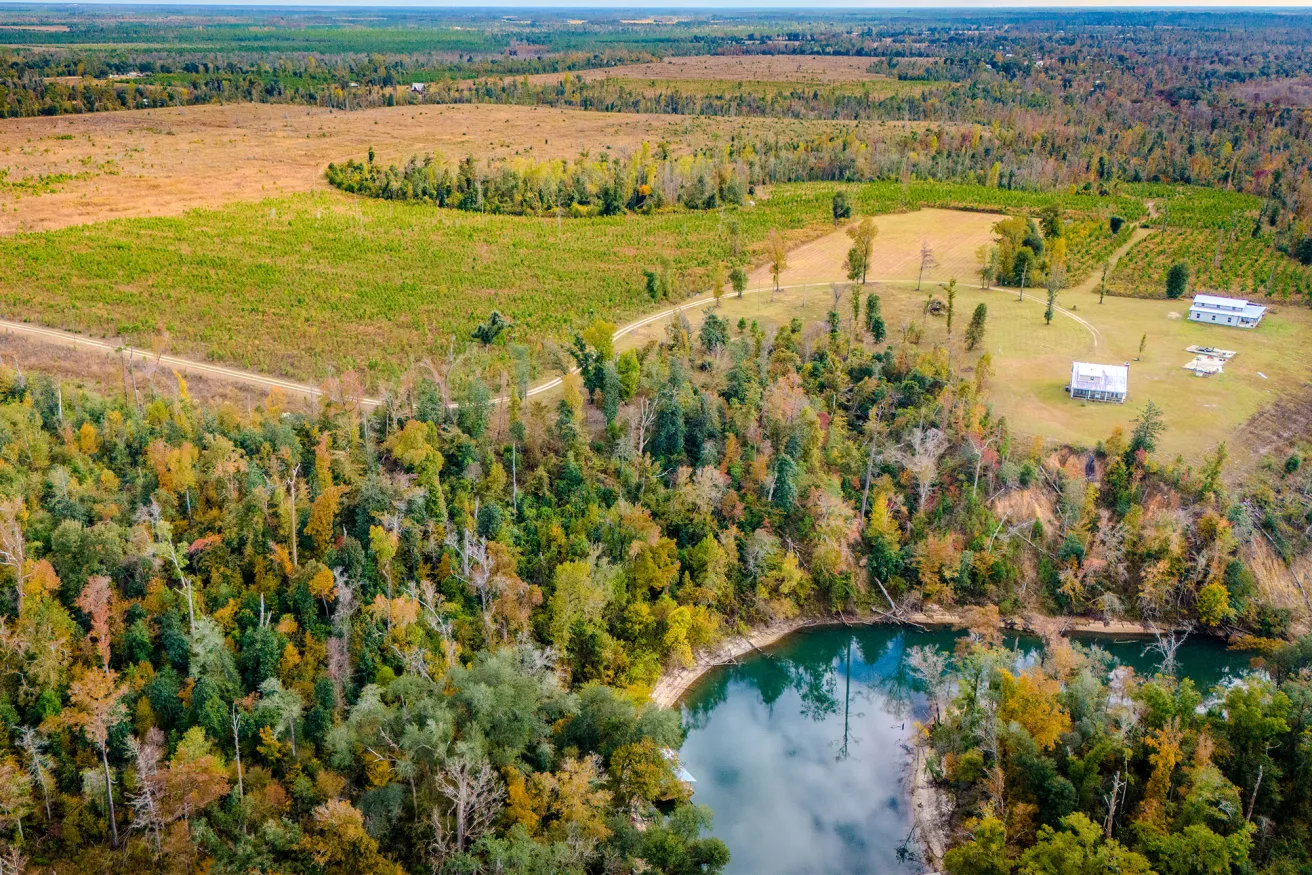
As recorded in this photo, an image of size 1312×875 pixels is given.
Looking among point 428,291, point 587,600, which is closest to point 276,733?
point 587,600

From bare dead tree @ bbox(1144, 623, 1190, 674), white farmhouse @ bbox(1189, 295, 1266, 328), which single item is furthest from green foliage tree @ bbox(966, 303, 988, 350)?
bare dead tree @ bbox(1144, 623, 1190, 674)

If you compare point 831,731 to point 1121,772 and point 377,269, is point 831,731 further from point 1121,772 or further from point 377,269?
point 377,269

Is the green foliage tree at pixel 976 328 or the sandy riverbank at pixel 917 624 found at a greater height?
the green foliage tree at pixel 976 328

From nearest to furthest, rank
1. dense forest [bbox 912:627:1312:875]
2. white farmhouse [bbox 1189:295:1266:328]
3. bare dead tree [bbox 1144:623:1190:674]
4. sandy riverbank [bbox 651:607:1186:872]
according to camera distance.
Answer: dense forest [bbox 912:627:1312:875] < sandy riverbank [bbox 651:607:1186:872] < bare dead tree [bbox 1144:623:1190:674] < white farmhouse [bbox 1189:295:1266:328]

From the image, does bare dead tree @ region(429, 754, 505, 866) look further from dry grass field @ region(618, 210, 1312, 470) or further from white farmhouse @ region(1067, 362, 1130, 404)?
white farmhouse @ region(1067, 362, 1130, 404)

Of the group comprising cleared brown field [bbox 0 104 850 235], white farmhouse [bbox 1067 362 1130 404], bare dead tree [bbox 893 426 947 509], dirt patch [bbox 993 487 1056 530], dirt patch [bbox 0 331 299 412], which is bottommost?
dirt patch [bbox 993 487 1056 530]

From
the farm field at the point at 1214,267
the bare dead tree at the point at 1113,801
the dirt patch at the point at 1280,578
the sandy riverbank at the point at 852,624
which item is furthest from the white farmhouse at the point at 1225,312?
the bare dead tree at the point at 1113,801

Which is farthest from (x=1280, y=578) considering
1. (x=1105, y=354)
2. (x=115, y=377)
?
(x=115, y=377)

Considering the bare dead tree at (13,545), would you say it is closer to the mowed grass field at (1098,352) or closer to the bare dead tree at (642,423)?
the bare dead tree at (642,423)
